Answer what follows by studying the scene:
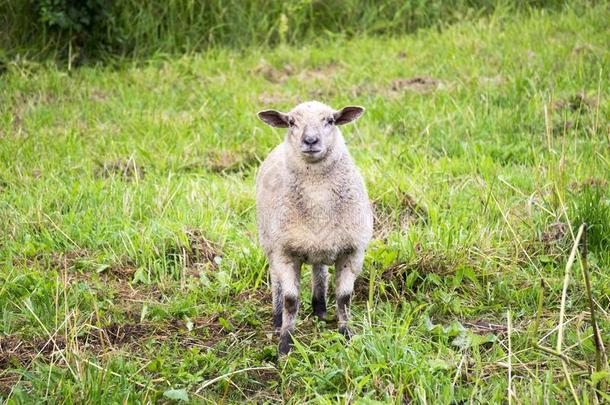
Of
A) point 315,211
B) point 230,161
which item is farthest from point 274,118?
point 230,161

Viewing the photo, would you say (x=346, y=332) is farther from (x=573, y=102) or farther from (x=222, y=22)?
(x=222, y=22)

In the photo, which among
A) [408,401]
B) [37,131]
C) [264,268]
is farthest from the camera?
[37,131]

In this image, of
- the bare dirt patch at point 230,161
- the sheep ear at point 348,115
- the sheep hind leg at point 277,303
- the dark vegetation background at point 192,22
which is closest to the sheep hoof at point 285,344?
the sheep hind leg at point 277,303

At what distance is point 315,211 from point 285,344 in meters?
0.74

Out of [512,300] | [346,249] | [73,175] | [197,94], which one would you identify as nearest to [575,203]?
[512,300]

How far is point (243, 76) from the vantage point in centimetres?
926

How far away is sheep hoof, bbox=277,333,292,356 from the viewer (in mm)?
4500

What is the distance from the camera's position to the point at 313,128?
4.33m

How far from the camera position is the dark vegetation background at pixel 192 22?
31.3 ft

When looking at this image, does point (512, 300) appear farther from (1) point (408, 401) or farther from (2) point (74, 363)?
(2) point (74, 363)

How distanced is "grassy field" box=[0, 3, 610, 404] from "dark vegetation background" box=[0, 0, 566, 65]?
0.44 metres

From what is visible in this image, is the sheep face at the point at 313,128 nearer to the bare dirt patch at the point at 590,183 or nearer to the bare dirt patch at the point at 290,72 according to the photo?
the bare dirt patch at the point at 590,183

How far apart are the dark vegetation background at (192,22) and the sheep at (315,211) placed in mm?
5543

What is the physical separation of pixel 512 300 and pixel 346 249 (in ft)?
3.63
